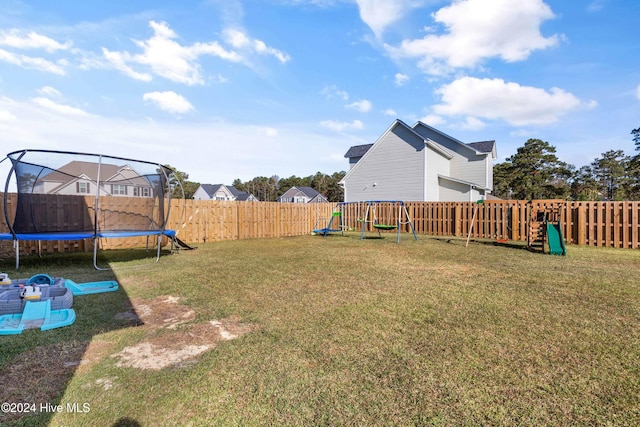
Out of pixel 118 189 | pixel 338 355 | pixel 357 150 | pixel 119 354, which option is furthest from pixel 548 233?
pixel 357 150

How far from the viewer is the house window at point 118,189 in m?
7.80

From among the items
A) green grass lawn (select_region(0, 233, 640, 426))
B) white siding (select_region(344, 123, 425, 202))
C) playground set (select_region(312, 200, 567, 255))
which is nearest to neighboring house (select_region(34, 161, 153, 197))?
green grass lawn (select_region(0, 233, 640, 426))

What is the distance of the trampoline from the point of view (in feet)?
20.8

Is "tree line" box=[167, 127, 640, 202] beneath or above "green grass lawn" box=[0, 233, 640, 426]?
above

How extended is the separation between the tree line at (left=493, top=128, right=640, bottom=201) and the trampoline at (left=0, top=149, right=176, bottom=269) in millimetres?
34185

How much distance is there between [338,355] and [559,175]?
37582 millimetres

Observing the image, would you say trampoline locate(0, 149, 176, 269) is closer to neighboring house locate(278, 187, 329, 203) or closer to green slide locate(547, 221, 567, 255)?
green slide locate(547, 221, 567, 255)

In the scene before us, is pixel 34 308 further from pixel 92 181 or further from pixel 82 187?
pixel 82 187

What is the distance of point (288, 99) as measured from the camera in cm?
1386

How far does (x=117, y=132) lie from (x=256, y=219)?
633 centimetres

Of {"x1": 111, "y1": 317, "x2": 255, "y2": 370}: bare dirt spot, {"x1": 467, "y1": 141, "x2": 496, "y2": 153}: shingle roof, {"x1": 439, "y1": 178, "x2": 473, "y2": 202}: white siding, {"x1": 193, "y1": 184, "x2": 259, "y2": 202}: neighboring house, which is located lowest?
{"x1": 111, "y1": 317, "x2": 255, "y2": 370}: bare dirt spot

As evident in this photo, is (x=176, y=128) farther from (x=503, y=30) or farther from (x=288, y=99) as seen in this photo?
(x=503, y=30)

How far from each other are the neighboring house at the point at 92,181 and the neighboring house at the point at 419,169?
15654 mm

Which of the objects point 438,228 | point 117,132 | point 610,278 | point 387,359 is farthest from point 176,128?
point 610,278
